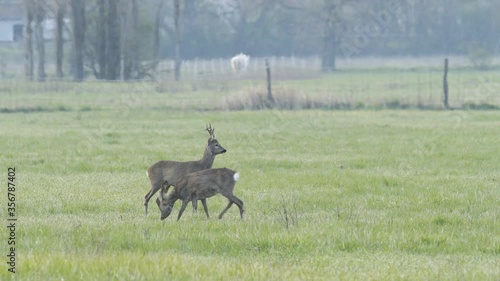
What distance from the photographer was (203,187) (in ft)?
40.2

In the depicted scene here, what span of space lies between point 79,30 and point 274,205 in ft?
A: 153

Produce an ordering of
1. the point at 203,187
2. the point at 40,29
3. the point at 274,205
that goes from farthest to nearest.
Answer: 1. the point at 40,29
2. the point at 274,205
3. the point at 203,187

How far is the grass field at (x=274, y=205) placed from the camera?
8.93m

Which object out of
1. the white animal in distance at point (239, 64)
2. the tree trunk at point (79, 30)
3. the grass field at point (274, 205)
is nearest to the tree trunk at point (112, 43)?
the tree trunk at point (79, 30)

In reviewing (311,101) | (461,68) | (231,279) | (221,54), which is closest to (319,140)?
(311,101)

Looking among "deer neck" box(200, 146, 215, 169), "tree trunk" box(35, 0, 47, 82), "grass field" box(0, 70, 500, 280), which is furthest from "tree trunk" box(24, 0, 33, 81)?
"deer neck" box(200, 146, 215, 169)

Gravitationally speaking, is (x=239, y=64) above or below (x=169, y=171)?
above

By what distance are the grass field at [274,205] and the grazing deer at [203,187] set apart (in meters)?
0.27

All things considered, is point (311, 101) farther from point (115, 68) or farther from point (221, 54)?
point (221, 54)

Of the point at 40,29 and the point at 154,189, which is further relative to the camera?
the point at 40,29

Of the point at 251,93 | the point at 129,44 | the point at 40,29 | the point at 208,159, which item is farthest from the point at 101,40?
the point at 208,159

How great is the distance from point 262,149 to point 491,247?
1194cm

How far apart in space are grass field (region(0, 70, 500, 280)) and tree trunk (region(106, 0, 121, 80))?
30.6 metres

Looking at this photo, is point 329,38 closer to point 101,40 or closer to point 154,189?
point 101,40
